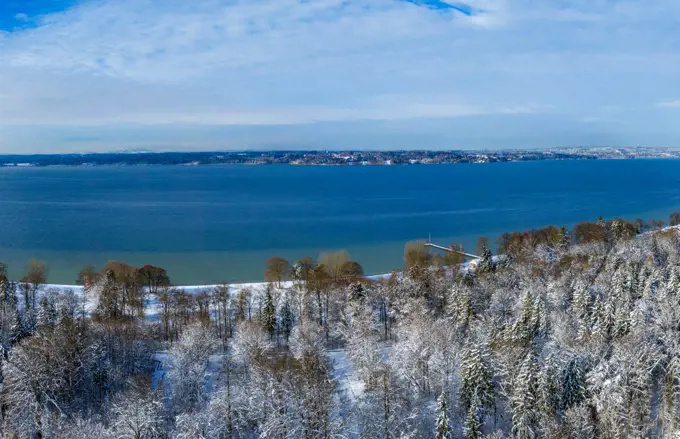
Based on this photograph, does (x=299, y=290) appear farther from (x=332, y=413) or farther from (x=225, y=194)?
(x=225, y=194)

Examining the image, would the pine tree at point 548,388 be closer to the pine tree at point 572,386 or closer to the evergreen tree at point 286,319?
the pine tree at point 572,386

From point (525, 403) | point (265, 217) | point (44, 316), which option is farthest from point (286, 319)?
point (265, 217)

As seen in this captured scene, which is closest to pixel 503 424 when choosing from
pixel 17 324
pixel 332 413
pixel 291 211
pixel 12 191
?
pixel 332 413

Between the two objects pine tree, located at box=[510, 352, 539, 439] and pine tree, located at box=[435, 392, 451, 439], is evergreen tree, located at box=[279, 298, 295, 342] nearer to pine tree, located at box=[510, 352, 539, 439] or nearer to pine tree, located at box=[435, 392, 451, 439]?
pine tree, located at box=[435, 392, 451, 439]

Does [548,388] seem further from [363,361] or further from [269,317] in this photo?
[269,317]

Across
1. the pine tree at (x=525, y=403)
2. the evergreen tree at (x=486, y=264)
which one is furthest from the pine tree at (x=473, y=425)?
the evergreen tree at (x=486, y=264)

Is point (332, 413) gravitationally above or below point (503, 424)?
above
